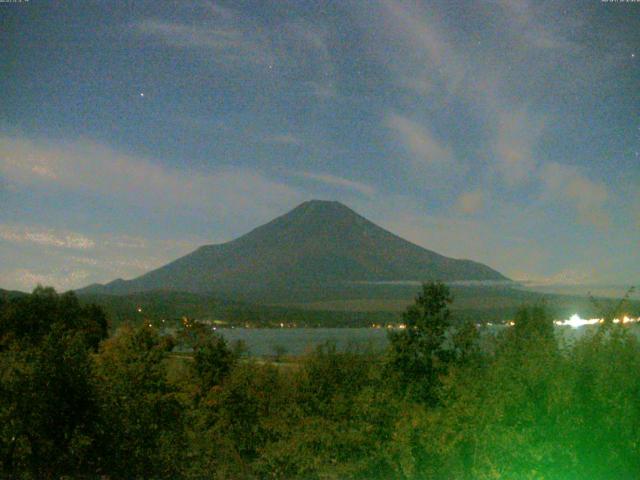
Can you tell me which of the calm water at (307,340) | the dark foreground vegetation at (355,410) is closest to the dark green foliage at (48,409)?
the dark foreground vegetation at (355,410)

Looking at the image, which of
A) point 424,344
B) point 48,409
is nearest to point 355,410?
point 424,344

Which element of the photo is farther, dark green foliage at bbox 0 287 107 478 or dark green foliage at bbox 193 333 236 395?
dark green foliage at bbox 193 333 236 395

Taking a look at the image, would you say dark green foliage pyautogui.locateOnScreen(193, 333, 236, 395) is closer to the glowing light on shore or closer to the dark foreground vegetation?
the dark foreground vegetation

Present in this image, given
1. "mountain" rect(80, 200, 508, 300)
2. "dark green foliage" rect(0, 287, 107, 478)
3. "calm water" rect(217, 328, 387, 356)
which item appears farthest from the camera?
"mountain" rect(80, 200, 508, 300)

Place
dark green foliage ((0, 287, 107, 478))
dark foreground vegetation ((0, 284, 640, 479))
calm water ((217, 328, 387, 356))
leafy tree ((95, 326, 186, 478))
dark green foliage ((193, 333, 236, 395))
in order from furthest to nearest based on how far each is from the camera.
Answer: dark green foliage ((193, 333, 236, 395)) < calm water ((217, 328, 387, 356)) < leafy tree ((95, 326, 186, 478)) < dark green foliage ((0, 287, 107, 478)) < dark foreground vegetation ((0, 284, 640, 479))

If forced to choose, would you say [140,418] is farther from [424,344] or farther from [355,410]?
[424,344]

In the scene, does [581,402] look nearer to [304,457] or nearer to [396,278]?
[304,457]

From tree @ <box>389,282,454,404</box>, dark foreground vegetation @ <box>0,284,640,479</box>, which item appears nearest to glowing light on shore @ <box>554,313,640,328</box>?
dark foreground vegetation @ <box>0,284,640,479</box>
